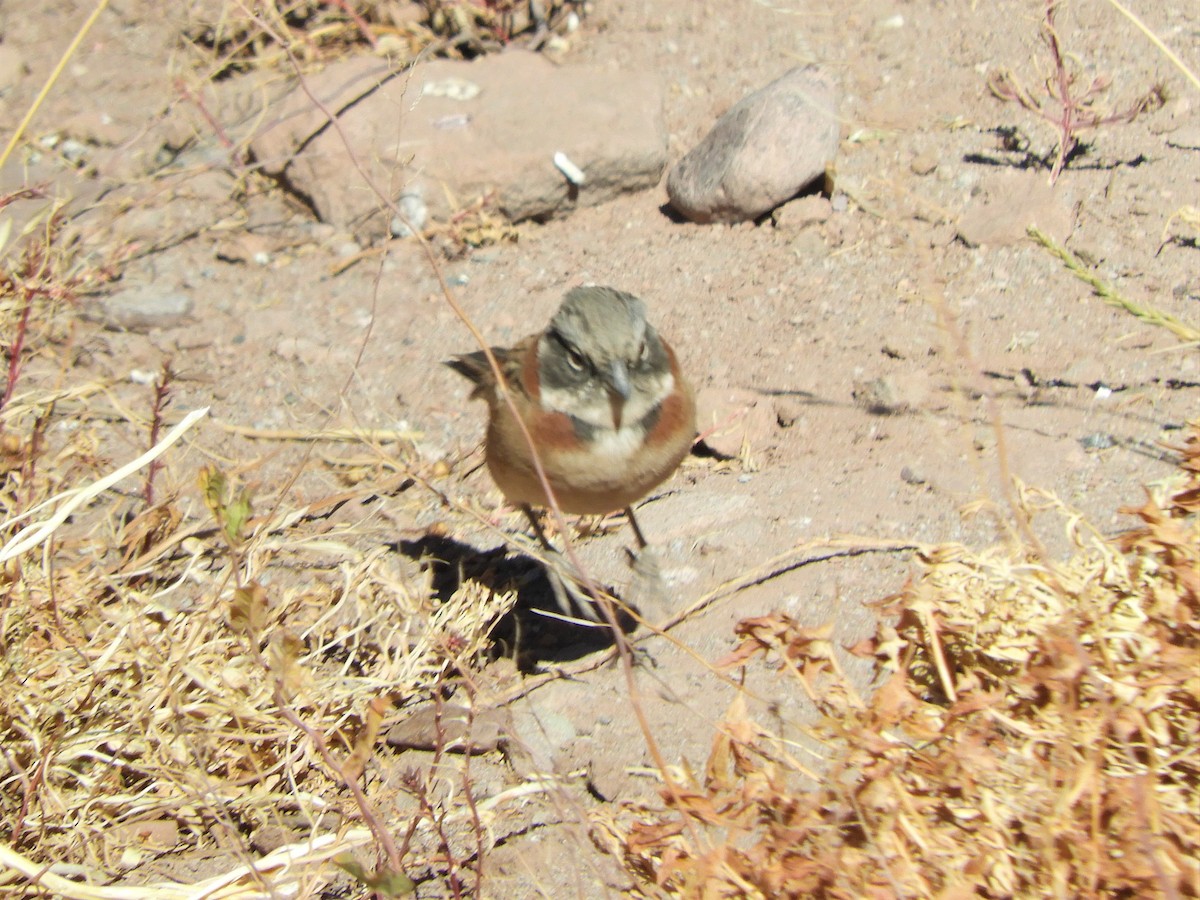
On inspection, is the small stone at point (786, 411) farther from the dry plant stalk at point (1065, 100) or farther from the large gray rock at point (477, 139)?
the large gray rock at point (477, 139)

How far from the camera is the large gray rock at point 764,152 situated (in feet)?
18.0

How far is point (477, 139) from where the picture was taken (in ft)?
20.0

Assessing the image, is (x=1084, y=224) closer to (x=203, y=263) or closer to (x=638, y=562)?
(x=638, y=562)

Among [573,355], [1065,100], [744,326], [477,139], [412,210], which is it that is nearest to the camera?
[573,355]

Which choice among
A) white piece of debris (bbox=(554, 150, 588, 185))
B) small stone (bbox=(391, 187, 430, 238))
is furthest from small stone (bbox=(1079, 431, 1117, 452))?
small stone (bbox=(391, 187, 430, 238))

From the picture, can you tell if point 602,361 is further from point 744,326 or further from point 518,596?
point 744,326

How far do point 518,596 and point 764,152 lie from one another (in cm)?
252

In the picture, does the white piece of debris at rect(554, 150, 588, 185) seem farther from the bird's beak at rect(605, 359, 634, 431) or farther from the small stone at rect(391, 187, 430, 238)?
the bird's beak at rect(605, 359, 634, 431)

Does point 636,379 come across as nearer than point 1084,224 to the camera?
Yes

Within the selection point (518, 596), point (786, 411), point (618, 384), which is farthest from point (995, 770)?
point (786, 411)

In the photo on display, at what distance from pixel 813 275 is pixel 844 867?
3.48 meters

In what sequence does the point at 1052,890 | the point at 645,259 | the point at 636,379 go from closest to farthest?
the point at 1052,890 → the point at 636,379 → the point at 645,259

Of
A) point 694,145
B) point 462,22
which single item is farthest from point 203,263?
point 694,145

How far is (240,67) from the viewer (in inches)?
278
